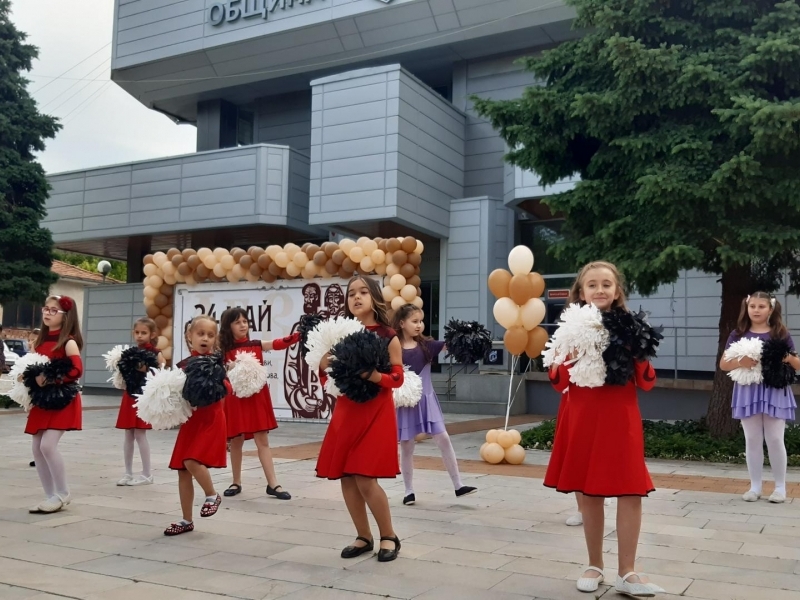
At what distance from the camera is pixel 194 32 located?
74.9ft

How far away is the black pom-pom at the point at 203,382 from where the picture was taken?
523 cm

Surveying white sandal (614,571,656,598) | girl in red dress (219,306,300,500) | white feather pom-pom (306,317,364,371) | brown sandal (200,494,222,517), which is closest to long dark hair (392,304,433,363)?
girl in red dress (219,306,300,500)

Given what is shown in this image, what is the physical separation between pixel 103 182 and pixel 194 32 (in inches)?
211

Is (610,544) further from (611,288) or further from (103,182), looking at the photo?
(103,182)

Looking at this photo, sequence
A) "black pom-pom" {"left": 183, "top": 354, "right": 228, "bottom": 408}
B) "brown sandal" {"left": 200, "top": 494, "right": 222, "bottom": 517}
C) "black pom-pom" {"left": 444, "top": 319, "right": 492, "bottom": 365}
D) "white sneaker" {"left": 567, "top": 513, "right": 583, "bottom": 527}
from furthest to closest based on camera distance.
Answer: "black pom-pom" {"left": 444, "top": 319, "right": 492, "bottom": 365} → "white sneaker" {"left": 567, "top": 513, "right": 583, "bottom": 527} → "brown sandal" {"left": 200, "top": 494, "right": 222, "bottom": 517} → "black pom-pom" {"left": 183, "top": 354, "right": 228, "bottom": 408}

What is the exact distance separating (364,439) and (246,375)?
8.31 feet

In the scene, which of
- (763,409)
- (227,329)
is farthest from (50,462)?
(763,409)

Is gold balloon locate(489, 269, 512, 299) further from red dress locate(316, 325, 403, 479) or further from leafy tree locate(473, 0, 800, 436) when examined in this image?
red dress locate(316, 325, 403, 479)

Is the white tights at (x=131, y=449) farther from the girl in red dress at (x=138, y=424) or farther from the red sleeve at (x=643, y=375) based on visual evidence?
the red sleeve at (x=643, y=375)

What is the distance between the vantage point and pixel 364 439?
14.8 feet

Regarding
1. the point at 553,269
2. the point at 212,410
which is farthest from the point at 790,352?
the point at 553,269

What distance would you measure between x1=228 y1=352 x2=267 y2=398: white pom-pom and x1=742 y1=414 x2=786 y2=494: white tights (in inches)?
173

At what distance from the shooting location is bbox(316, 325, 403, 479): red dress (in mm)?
4465

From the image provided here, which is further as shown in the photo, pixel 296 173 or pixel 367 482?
pixel 296 173
